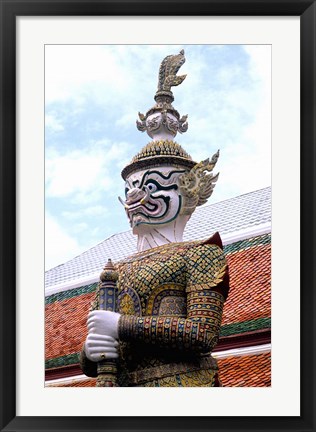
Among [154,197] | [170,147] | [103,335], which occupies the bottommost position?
[103,335]

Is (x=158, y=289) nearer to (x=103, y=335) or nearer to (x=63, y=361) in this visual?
(x=103, y=335)

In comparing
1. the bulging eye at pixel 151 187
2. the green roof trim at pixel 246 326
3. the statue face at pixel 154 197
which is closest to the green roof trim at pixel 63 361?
the green roof trim at pixel 246 326

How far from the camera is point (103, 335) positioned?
6582 millimetres

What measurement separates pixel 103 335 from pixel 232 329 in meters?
2.99

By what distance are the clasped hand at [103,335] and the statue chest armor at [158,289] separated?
279 millimetres

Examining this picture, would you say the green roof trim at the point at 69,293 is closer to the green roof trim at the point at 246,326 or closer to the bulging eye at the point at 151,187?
the green roof trim at the point at 246,326

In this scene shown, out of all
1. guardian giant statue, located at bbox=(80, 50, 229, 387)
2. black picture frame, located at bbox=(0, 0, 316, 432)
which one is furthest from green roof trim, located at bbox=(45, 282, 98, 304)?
black picture frame, located at bbox=(0, 0, 316, 432)

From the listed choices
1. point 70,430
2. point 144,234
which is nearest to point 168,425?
point 70,430

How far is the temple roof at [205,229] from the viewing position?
10.9 meters

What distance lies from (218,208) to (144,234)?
4921 millimetres

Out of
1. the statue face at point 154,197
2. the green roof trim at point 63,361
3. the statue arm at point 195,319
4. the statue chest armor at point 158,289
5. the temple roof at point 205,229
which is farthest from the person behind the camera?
the temple roof at point 205,229

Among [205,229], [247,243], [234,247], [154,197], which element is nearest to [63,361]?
[234,247]

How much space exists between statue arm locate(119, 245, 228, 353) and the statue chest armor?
8cm
